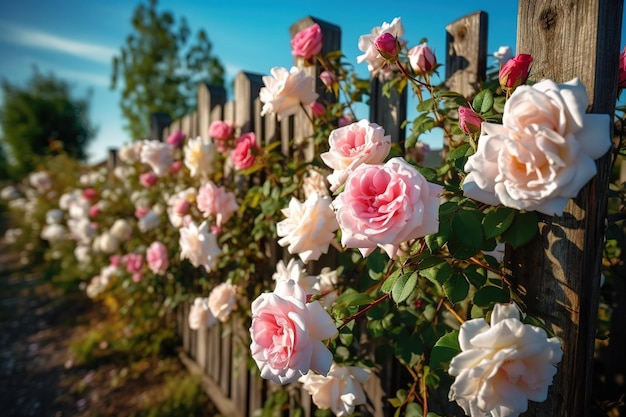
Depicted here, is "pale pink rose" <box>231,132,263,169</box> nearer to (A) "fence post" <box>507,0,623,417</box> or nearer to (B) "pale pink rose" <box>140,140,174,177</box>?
(B) "pale pink rose" <box>140,140,174,177</box>

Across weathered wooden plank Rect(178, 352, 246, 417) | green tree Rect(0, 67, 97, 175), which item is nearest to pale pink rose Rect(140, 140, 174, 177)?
weathered wooden plank Rect(178, 352, 246, 417)

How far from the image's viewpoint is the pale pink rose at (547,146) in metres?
0.56

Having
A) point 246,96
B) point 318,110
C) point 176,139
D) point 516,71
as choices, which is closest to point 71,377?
point 176,139

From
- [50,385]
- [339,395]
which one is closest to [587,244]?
[339,395]

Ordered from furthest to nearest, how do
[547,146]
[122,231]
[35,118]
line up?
[35,118]
[122,231]
[547,146]

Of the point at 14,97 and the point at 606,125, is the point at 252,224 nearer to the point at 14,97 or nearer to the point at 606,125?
the point at 606,125

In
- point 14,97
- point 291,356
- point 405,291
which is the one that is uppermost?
point 14,97

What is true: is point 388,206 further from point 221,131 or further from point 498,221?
point 221,131

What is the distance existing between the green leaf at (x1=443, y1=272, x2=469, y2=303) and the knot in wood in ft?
1.71

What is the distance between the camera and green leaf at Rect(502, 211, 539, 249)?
2.37 feet

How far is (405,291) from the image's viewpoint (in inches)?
30.9

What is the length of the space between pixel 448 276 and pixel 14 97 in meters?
16.3

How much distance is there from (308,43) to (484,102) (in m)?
0.69

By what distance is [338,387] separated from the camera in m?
1.06
